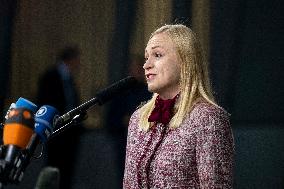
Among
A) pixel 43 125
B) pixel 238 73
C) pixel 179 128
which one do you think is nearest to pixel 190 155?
pixel 179 128

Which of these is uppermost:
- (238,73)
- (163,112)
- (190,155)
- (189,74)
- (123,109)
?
(238,73)

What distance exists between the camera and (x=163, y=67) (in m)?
2.32

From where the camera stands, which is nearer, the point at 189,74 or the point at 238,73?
the point at 189,74

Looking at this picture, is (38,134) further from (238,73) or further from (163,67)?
(238,73)

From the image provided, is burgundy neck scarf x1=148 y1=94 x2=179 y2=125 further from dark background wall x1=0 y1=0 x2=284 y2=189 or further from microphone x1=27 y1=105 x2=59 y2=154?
dark background wall x1=0 y1=0 x2=284 y2=189

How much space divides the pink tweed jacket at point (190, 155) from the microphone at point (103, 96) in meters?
0.20

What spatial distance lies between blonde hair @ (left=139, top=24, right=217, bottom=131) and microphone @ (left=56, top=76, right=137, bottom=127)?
19 centimetres

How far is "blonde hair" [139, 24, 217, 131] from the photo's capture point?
2309mm

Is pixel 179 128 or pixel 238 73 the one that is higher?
pixel 238 73

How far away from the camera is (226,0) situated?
24.6ft

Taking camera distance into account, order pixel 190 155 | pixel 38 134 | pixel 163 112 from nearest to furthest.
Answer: pixel 38 134 → pixel 190 155 → pixel 163 112

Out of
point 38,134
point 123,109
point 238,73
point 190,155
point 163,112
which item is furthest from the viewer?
point 238,73

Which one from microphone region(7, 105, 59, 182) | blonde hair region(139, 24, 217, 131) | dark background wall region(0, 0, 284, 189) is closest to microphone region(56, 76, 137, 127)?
microphone region(7, 105, 59, 182)

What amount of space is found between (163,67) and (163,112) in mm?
159
